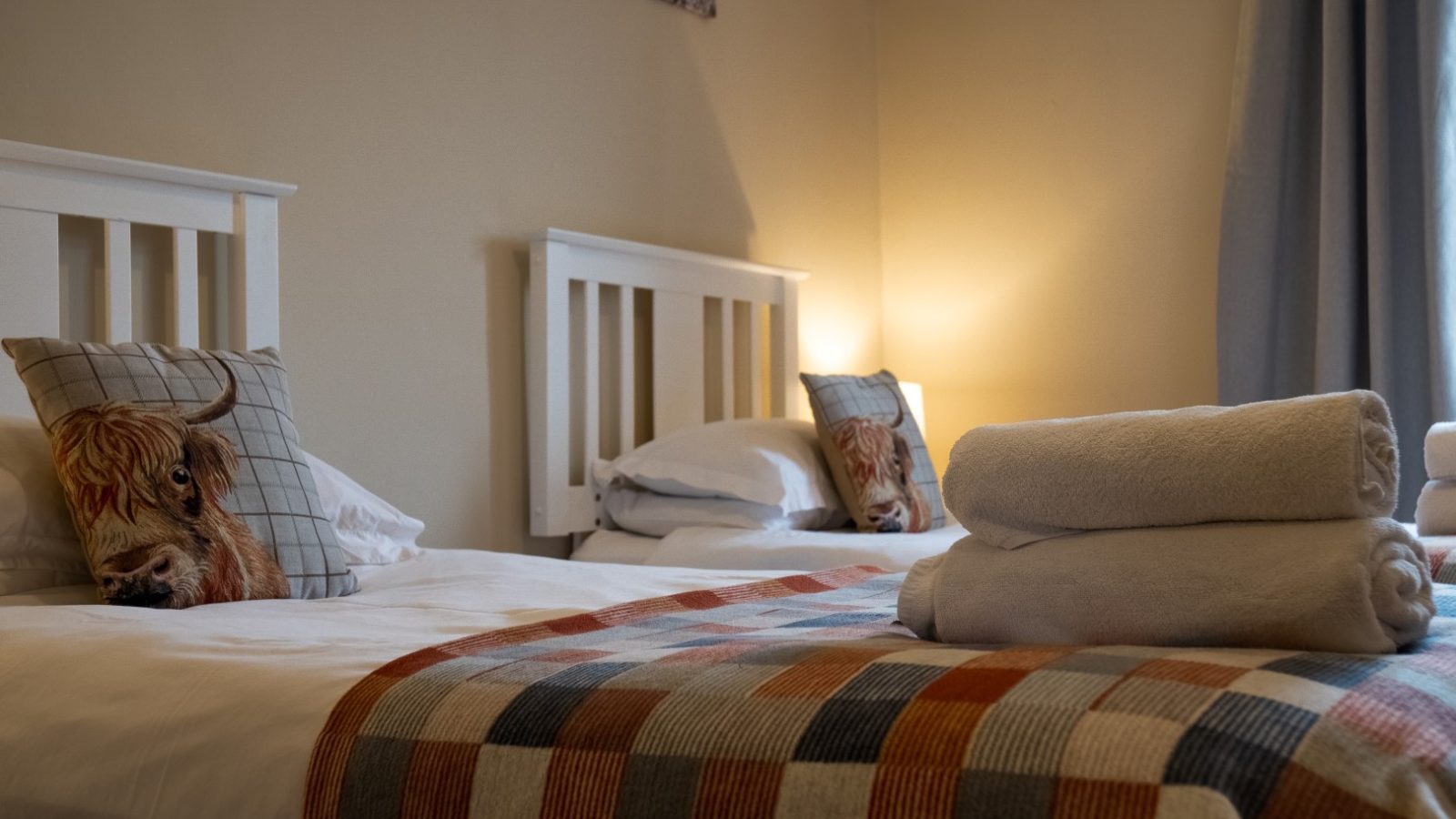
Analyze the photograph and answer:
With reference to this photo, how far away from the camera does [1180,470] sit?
91 centimetres

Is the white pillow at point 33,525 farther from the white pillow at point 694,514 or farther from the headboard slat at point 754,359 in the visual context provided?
the headboard slat at point 754,359

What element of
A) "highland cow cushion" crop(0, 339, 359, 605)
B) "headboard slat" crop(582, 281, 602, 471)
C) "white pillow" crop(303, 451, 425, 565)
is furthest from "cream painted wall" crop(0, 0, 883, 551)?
"highland cow cushion" crop(0, 339, 359, 605)

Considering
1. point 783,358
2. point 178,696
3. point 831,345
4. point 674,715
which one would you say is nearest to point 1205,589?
point 674,715

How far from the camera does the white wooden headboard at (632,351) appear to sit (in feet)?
8.83

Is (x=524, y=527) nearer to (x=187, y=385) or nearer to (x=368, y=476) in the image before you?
(x=368, y=476)

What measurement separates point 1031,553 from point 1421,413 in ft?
8.09

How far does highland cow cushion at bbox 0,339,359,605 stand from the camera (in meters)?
1.50

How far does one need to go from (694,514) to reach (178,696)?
5.29ft

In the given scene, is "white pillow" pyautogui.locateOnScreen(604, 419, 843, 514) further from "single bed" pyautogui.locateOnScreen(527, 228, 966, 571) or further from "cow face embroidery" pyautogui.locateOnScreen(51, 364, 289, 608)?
"cow face embroidery" pyautogui.locateOnScreen(51, 364, 289, 608)

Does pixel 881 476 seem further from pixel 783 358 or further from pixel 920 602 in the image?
pixel 920 602

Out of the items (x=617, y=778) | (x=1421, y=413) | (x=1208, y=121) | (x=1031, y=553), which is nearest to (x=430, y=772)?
(x=617, y=778)

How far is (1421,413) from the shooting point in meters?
3.05

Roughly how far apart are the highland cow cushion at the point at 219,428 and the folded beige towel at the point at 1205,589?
86 centimetres

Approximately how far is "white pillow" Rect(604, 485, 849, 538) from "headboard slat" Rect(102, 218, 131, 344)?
103 centimetres
